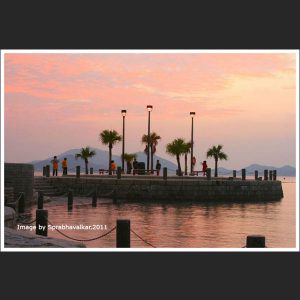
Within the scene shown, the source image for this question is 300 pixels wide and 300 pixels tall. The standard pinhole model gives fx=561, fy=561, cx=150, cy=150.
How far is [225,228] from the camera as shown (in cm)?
1889

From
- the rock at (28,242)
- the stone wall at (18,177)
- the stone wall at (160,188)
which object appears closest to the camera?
the rock at (28,242)

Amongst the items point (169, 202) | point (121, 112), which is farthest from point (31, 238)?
point (121, 112)

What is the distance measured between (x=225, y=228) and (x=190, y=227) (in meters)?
1.21

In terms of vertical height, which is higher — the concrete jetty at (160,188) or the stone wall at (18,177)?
the stone wall at (18,177)

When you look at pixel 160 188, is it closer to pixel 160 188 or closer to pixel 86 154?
pixel 160 188

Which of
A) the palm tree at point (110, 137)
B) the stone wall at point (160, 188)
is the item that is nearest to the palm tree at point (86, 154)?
the palm tree at point (110, 137)

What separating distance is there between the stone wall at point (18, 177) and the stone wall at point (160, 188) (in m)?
8.62

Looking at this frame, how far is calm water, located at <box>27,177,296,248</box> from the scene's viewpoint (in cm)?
1503

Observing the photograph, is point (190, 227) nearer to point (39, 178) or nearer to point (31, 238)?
point (31, 238)

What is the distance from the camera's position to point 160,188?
3338 cm

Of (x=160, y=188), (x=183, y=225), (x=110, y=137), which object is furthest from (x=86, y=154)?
(x=183, y=225)

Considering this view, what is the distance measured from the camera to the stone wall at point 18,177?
74.8 feet

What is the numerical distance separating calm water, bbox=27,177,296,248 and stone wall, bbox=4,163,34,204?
1536 mm

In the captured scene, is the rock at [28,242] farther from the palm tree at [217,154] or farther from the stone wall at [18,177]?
the palm tree at [217,154]
